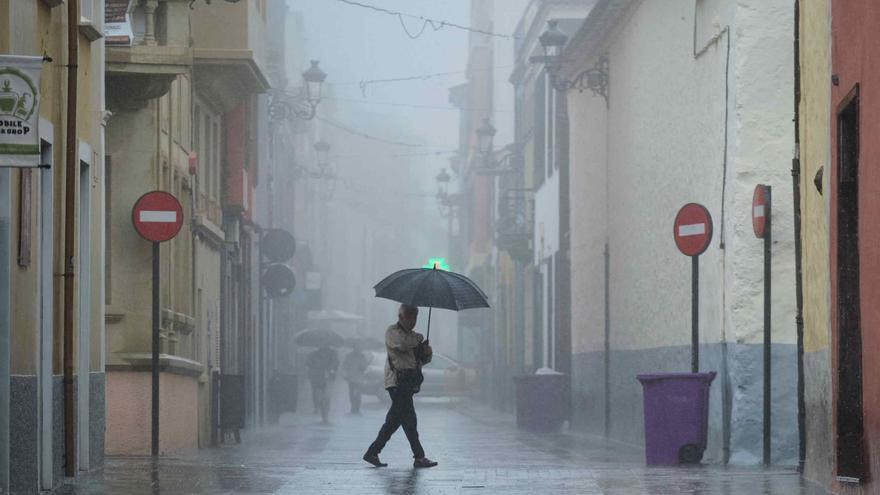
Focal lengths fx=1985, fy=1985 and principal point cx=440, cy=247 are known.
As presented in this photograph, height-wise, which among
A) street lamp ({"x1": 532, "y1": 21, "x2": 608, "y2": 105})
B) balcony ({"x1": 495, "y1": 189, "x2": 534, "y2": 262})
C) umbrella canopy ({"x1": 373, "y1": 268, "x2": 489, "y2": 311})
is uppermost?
street lamp ({"x1": 532, "y1": 21, "x2": 608, "y2": 105})

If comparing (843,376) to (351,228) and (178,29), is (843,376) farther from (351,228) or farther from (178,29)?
(351,228)

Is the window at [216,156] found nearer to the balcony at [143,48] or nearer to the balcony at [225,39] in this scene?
the balcony at [225,39]

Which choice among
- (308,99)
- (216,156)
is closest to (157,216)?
(216,156)

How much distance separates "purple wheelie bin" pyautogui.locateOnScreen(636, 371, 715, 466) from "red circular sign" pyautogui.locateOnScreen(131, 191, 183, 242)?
5144 millimetres

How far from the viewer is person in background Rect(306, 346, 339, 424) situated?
40.8m

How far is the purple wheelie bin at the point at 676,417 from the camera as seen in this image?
1891cm

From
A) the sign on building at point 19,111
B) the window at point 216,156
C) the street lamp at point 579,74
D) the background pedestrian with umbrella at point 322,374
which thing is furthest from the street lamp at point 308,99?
the sign on building at point 19,111

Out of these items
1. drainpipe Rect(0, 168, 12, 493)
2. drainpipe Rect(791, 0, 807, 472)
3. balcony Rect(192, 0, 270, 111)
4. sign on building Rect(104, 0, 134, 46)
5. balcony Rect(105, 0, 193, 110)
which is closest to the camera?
drainpipe Rect(0, 168, 12, 493)

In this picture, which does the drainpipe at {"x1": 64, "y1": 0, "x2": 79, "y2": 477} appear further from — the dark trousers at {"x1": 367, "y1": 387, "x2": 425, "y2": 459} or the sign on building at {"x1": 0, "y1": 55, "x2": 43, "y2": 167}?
the dark trousers at {"x1": 367, "y1": 387, "x2": 425, "y2": 459}

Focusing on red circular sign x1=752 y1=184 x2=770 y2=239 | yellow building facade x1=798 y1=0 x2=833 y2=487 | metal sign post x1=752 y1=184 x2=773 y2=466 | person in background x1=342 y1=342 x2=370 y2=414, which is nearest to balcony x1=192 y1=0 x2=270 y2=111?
metal sign post x1=752 y1=184 x2=773 y2=466

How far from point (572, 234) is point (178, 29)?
1551 centimetres

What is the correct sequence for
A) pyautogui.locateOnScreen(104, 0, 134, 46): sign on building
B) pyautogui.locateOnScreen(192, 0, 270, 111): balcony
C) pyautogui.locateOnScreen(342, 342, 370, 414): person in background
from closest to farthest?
pyautogui.locateOnScreen(104, 0, 134, 46): sign on building
pyautogui.locateOnScreen(192, 0, 270, 111): balcony
pyautogui.locateOnScreen(342, 342, 370, 414): person in background

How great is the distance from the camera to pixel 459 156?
9300cm

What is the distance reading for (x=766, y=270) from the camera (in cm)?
1930
